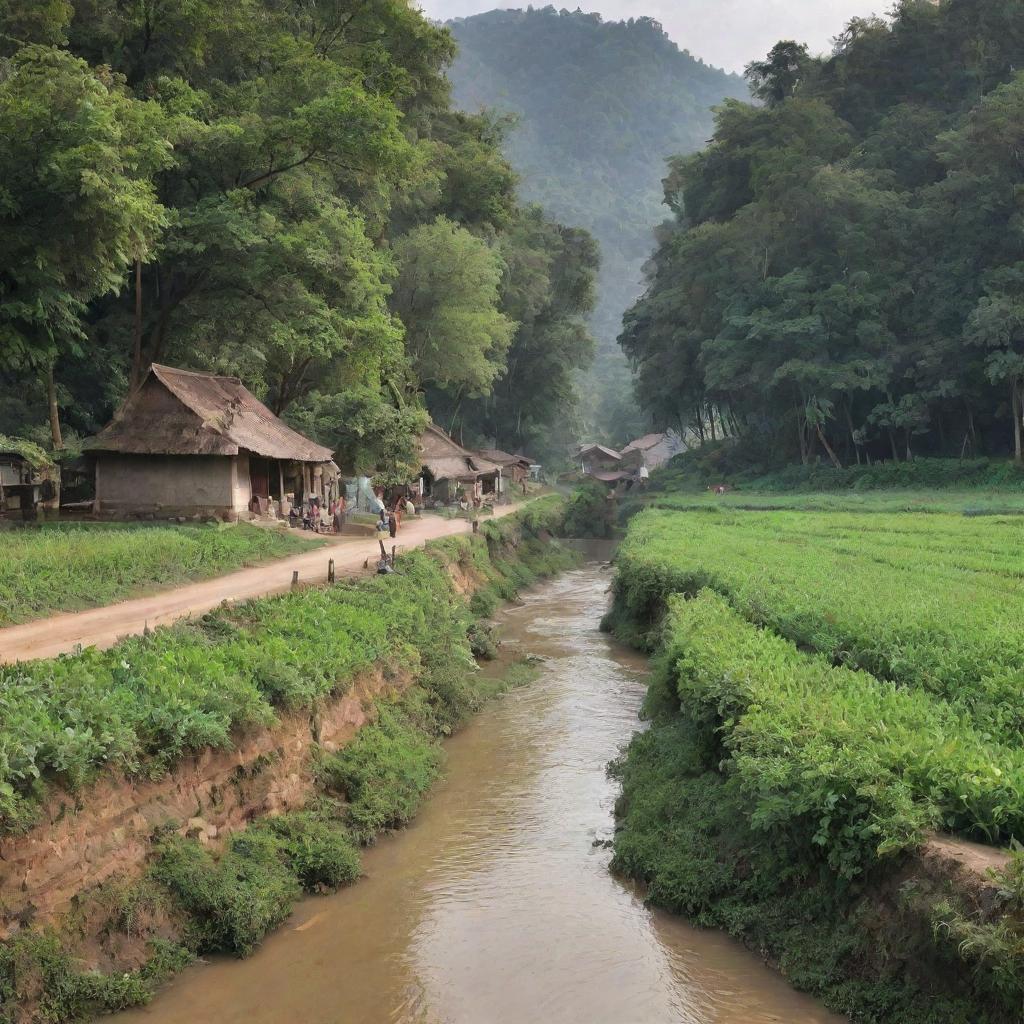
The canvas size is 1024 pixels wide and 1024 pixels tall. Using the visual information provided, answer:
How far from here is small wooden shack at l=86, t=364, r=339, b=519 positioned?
2558 centimetres

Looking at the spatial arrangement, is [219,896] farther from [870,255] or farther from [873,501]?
[870,255]

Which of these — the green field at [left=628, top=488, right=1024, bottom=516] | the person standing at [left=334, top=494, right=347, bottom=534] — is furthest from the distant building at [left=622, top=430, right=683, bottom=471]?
the person standing at [left=334, top=494, right=347, bottom=534]

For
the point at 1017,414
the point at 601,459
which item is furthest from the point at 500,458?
the point at 1017,414

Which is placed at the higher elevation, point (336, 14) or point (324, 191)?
point (336, 14)

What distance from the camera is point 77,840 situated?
24.3 ft

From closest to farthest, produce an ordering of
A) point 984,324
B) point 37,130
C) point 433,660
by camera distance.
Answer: point 433,660
point 37,130
point 984,324

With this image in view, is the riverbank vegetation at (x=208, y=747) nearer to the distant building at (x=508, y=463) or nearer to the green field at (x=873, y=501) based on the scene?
the green field at (x=873, y=501)

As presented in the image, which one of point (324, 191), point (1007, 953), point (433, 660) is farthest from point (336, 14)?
point (1007, 953)

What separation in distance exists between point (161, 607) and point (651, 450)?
8369 centimetres

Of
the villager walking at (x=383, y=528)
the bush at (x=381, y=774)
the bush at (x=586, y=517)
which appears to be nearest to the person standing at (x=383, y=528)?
the villager walking at (x=383, y=528)

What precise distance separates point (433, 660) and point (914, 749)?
401 inches

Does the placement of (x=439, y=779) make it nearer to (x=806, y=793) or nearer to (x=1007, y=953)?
(x=806, y=793)

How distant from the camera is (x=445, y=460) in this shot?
50.0 meters

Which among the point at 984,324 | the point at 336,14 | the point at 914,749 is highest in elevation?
the point at 336,14
